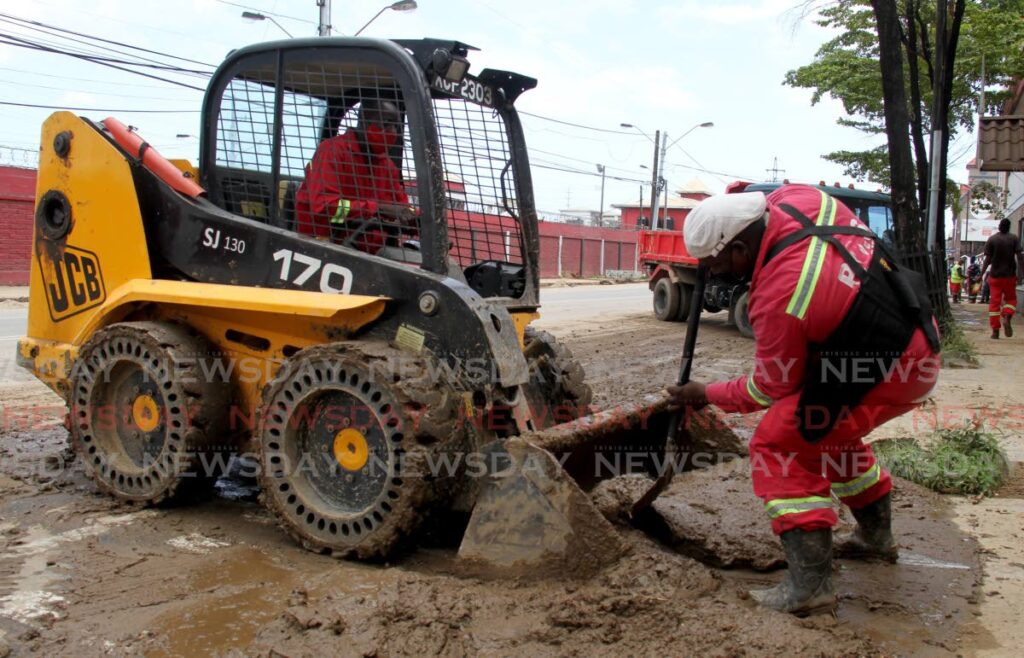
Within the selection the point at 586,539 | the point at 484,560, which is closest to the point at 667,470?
the point at 586,539

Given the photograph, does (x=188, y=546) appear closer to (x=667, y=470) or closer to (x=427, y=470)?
(x=427, y=470)

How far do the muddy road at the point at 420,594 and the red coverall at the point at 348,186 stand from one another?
152cm

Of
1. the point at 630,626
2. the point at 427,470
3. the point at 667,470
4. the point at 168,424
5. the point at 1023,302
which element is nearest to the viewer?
the point at 630,626

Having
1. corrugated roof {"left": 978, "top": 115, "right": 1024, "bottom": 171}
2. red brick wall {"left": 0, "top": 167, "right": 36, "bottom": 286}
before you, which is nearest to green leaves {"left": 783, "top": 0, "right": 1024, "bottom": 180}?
corrugated roof {"left": 978, "top": 115, "right": 1024, "bottom": 171}

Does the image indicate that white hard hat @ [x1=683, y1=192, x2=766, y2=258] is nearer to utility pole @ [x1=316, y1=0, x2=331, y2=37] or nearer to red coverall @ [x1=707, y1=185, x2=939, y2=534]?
red coverall @ [x1=707, y1=185, x2=939, y2=534]

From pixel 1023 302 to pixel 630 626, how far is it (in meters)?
20.5

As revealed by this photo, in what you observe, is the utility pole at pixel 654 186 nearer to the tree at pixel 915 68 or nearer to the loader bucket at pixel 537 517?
the tree at pixel 915 68

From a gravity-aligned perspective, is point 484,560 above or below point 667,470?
below

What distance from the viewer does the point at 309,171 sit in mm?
4441

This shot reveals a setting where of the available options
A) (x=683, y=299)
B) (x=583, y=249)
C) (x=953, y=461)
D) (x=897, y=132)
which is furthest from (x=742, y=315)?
(x=583, y=249)

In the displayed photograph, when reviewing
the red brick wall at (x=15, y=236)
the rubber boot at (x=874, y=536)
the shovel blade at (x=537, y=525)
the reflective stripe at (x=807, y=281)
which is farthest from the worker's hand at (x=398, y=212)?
the red brick wall at (x=15, y=236)

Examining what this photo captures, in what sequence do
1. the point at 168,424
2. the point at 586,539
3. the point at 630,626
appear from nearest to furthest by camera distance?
the point at 630,626
the point at 586,539
the point at 168,424

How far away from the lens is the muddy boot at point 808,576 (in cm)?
328

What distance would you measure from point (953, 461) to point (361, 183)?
12.4 feet
